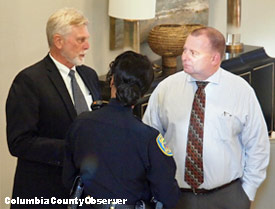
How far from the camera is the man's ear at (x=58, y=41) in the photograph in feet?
9.58

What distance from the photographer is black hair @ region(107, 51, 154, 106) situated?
236cm

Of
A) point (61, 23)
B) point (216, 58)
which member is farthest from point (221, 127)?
point (61, 23)

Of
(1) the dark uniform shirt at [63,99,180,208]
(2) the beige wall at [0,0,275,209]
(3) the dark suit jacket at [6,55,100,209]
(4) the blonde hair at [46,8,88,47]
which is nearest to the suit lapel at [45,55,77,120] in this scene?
(3) the dark suit jacket at [6,55,100,209]

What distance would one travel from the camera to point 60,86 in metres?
2.91

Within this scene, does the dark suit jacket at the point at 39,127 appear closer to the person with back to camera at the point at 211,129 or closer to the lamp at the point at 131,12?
the person with back to camera at the point at 211,129

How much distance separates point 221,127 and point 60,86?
0.84 meters

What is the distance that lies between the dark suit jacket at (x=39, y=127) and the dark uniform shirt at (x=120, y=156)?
0.38 m

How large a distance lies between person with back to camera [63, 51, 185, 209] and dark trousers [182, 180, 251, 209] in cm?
70

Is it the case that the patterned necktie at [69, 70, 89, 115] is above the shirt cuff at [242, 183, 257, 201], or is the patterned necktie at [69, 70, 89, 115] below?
above

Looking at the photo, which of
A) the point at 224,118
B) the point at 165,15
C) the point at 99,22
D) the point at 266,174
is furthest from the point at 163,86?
the point at 165,15

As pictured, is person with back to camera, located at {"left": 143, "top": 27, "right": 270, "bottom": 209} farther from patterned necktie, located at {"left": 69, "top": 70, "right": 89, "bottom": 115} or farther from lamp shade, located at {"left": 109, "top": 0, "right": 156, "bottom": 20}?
lamp shade, located at {"left": 109, "top": 0, "right": 156, "bottom": 20}

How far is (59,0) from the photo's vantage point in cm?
402

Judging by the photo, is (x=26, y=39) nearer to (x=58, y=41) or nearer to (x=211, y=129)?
(x=58, y=41)

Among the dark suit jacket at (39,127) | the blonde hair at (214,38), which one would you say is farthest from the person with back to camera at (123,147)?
the blonde hair at (214,38)
